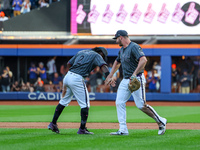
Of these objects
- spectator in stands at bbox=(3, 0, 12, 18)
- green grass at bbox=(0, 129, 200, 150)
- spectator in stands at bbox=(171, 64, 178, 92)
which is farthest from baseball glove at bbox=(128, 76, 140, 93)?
spectator in stands at bbox=(3, 0, 12, 18)

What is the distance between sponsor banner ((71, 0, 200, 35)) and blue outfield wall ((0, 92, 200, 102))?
4.36m

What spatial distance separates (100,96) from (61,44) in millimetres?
3516

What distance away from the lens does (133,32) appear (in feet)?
78.9

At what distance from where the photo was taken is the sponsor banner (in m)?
23.7

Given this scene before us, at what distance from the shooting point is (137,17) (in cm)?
2414

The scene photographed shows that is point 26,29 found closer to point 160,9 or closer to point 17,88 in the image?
point 17,88

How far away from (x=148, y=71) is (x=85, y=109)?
1347cm

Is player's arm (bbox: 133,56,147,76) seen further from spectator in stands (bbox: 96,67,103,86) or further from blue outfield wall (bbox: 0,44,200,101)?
spectator in stands (bbox: 96,67,103,86)

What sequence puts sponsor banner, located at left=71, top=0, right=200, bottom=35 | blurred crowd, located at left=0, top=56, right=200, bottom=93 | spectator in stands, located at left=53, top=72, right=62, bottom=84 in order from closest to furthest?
blurred crowd, located at left=0, top=56, right=200, bottom=93, spectator in stands, located at left=53, top=72, right=62, bottom=84, sponsor banner, located at left=71, top=0, right=200, bottom=35

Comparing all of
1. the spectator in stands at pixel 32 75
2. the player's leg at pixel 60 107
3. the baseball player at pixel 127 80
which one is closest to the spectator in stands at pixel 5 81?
the spectator in stands at pixel 32 75

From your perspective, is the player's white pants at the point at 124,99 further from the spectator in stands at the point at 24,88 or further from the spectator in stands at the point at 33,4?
the spectator in stands at the point at 33,4

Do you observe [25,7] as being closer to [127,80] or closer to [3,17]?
[3,17]

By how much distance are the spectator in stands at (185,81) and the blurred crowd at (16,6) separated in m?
8.66

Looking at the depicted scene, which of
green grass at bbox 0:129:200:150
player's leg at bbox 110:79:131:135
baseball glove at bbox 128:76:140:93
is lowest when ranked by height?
green grass at bbox 0:129:200:150
